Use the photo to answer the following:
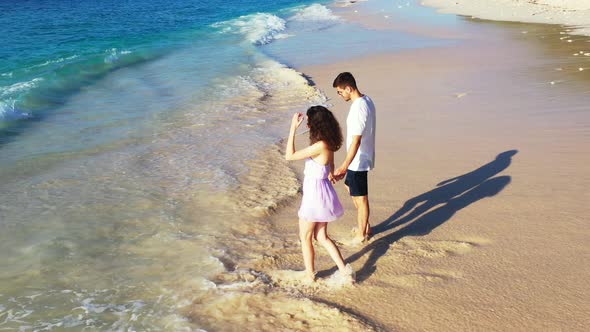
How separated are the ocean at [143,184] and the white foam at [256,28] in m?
4.95

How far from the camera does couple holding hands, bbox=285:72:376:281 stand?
410 centimetres

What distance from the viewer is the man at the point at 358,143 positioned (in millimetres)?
4613

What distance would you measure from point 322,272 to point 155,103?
8.47 m

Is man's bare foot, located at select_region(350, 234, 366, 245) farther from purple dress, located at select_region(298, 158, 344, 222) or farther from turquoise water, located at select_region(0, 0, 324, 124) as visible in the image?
turquoise water, located at select_region(0, 0, 324, 124)

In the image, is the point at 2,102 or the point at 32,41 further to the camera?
the point at 32,41

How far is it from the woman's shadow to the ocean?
37.3 inches

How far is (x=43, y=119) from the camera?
1113cm

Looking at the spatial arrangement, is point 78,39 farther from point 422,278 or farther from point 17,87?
point 422,278

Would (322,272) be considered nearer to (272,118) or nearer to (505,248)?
(505,248)

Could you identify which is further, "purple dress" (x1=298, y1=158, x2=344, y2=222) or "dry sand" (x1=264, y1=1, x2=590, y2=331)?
"purple dress" (x1=298, y1=158, x2=344, y2=222)

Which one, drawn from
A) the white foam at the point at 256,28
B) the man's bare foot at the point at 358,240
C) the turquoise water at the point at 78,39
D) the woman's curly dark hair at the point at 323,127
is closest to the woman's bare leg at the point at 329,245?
the woman's curly dark hair at the point at 323,127

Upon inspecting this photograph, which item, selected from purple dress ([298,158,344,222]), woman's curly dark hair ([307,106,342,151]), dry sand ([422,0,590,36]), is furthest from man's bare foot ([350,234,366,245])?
dry sand ([422,0,590,36])

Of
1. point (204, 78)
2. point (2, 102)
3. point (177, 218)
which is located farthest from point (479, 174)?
point (2, 102)

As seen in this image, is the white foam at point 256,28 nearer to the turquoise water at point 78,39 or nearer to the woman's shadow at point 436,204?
the turquoise water at point 78,39
